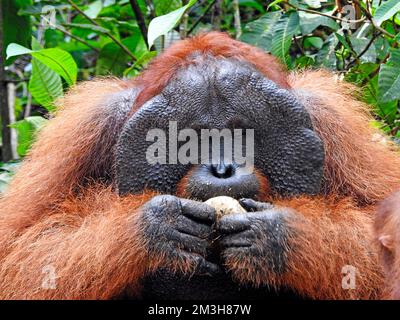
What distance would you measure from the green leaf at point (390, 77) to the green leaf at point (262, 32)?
78 cm

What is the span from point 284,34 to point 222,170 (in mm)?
1264

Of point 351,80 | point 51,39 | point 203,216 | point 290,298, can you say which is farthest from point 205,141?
point 51,39

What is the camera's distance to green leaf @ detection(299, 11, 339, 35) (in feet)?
13.6

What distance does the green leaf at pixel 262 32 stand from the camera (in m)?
4.28

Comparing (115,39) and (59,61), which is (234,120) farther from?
(115,39)

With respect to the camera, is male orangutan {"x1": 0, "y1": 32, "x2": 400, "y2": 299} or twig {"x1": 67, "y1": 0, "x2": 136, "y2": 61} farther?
twig {"x1": 67, "y1": 0, "x2": 136, "y2": 61}

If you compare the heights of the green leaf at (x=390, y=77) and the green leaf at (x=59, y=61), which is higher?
the green leaf at (x=390, y=77)

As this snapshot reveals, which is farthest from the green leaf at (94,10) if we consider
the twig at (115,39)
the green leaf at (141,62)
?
the green leaf at (141,62)

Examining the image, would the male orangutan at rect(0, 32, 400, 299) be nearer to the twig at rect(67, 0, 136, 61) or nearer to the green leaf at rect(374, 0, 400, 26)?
the green leaf at rect(374, 0, 400, 26)

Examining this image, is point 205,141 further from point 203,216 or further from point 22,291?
point 22,291

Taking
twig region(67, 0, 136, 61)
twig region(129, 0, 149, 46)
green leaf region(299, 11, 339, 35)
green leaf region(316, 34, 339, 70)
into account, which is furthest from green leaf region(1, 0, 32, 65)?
green leaf region(316, 34, 339, 70)

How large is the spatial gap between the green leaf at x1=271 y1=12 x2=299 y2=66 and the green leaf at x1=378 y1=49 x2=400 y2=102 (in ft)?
1.87

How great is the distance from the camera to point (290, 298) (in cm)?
307

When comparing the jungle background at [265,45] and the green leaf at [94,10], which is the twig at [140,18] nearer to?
the jungle background at [265,45]
